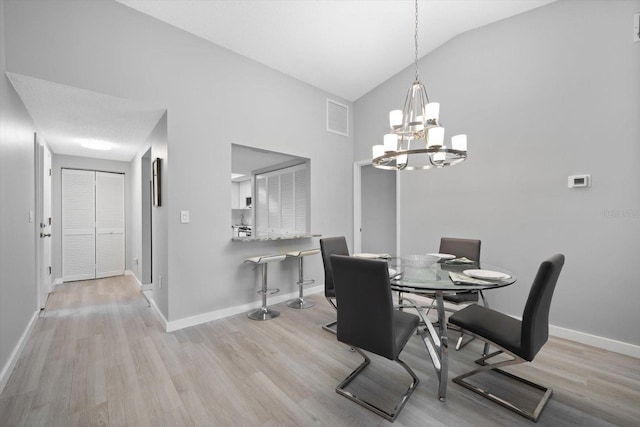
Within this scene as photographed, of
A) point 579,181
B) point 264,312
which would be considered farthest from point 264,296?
point 579,181

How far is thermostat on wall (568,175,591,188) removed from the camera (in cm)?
259

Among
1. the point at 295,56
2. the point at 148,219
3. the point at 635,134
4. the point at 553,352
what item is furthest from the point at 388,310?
the point at 148,219

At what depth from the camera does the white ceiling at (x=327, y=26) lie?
2750 millimetres

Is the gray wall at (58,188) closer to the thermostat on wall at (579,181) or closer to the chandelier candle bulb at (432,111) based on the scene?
the chandelier candle bulb at (432,111)

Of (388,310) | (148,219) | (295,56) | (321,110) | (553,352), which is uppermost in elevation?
(295,56)

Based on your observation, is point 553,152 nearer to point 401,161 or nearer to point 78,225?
point 401,161

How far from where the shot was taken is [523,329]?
63.9 inches

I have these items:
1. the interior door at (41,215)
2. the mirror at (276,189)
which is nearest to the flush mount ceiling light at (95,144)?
the interior door at (41,215)

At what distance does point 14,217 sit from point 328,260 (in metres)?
2.69

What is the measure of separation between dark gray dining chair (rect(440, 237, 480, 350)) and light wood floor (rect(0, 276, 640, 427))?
406 millimetres

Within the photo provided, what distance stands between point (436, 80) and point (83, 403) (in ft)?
15.4

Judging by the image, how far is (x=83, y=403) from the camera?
1786 mm

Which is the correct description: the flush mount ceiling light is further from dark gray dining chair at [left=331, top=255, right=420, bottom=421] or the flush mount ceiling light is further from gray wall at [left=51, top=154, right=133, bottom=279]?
dark gray dining chair at [left=331, top=255, right=420, bottom=421]

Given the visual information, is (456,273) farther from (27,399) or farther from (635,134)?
(27,399)
